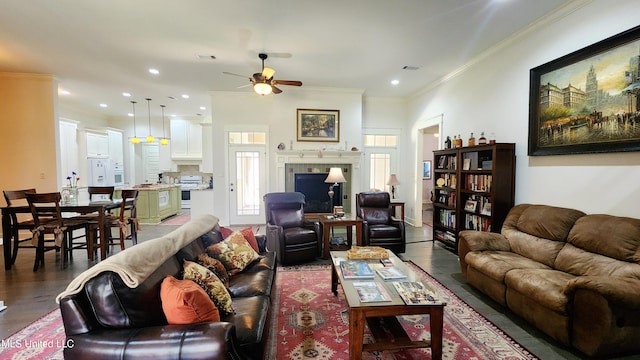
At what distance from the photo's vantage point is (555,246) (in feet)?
8.71

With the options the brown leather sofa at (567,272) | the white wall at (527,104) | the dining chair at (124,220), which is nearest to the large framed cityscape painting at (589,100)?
the white wall at (527,104)

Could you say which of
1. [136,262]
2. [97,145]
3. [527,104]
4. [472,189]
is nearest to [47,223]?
[136,262]

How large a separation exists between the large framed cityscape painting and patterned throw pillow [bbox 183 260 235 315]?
347 centimetres

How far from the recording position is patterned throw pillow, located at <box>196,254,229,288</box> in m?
2.16

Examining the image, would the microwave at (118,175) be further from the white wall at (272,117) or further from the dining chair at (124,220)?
the dining chair at (124,220)

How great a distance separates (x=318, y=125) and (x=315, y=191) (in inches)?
57.4

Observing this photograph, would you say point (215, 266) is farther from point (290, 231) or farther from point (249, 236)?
point (290, 231)

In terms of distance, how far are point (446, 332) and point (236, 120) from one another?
545 cm

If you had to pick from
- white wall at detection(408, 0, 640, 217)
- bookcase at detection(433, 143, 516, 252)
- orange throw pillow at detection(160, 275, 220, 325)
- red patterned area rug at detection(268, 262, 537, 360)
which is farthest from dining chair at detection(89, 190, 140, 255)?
white wall at detection(408, 0, 640, 217)

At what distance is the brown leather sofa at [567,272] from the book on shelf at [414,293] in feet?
3.19

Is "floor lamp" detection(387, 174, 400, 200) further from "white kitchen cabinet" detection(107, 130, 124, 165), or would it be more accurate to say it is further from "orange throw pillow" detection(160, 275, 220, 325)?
"white kitchen cabinet" detection(107, 130, 124, 165)

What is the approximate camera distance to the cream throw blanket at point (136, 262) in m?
1.33

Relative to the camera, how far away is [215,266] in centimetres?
221

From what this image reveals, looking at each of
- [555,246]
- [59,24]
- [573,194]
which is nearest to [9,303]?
[59,24]
